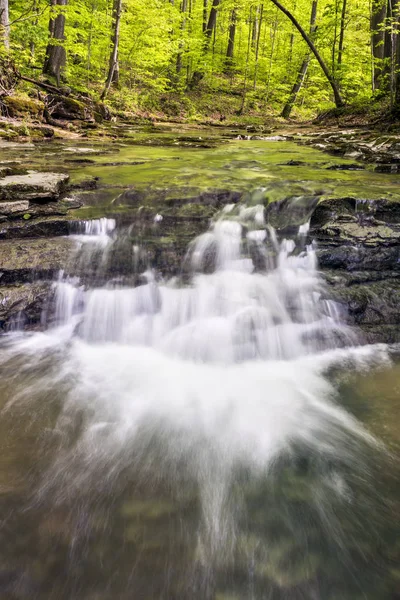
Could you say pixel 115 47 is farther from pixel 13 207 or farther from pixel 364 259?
pixel 364 259

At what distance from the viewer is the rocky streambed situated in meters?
4.17

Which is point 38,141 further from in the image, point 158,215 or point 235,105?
point 235,105

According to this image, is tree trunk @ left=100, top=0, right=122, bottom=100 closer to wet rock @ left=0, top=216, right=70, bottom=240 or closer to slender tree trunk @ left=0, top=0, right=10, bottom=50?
slender tree trunk @ left=0, top=0, right=10, bottom=50

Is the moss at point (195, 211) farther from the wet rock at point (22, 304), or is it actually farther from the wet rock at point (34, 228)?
the wet rock at point (22, 304)

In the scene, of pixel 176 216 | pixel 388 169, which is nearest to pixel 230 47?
pixel 388 169

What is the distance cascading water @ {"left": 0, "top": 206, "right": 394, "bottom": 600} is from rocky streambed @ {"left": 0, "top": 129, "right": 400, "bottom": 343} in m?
0.19

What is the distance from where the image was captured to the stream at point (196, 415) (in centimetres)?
191

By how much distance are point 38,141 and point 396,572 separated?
11.1 meters

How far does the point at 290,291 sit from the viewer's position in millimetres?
4520

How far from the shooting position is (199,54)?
2141cm

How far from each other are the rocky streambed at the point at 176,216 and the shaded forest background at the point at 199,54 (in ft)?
19.5

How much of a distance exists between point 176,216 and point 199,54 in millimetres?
20667

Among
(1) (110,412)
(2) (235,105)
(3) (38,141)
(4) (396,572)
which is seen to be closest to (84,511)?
(1) (110,412)

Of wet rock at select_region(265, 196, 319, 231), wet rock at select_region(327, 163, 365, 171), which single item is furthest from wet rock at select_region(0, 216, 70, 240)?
wet rock at select_region(327, 163, 365, 171)
